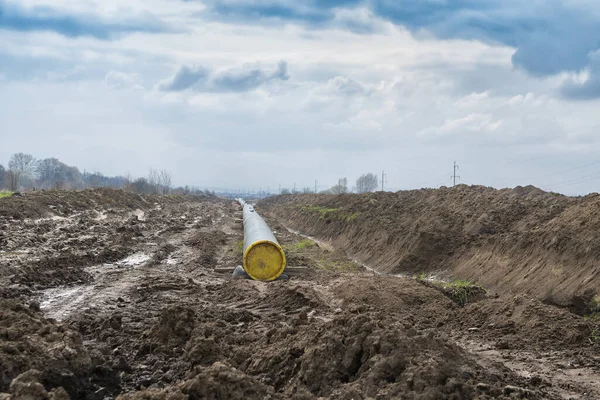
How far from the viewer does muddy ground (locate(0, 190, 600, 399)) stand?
17.9ft

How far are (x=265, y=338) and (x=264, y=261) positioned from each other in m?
6.26

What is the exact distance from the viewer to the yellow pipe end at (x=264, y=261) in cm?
1366

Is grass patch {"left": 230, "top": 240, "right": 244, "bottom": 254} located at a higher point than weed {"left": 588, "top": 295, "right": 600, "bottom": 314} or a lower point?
higher

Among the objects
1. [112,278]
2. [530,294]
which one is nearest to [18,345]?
[112,278]

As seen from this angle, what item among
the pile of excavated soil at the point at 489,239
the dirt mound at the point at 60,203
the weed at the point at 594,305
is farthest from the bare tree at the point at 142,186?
the weed at the point at 594,305

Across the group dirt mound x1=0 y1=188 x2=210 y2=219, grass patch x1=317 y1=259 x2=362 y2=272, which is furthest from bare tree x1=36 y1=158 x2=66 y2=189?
grass patch x1=317 y1=259 x2=362 y2=272

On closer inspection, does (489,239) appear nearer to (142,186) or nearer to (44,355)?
(44,355)

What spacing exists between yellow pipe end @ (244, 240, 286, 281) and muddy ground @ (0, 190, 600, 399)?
77 centimetres

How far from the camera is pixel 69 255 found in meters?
14.8

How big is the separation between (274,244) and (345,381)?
796cm

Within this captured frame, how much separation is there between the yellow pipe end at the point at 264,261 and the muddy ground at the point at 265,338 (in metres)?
0.77

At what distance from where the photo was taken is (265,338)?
752 centimetres

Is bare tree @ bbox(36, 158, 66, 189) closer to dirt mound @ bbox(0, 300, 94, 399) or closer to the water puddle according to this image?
the water puddle

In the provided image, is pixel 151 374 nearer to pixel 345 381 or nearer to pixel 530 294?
pixel 345 381
